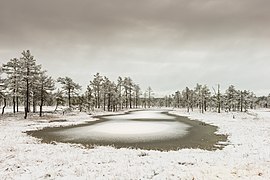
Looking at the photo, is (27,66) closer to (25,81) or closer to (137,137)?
(25,81)

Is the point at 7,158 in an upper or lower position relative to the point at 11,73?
lower

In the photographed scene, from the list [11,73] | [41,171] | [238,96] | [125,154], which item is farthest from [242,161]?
[238,96]

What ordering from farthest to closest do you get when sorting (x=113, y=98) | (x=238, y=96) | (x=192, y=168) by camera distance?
(x=238, y=96), (x=113, y=98), (x=192, y=168)

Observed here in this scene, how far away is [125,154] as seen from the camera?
1694cm

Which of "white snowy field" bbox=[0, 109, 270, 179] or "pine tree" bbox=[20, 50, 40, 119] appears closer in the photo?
"white snowy field" bbox=[0, 109, 270, 179]

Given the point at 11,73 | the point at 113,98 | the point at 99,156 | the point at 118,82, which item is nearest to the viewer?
the point at 99,156

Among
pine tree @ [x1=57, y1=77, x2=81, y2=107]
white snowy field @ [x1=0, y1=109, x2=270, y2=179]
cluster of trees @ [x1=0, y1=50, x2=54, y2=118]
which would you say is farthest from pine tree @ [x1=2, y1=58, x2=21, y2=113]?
white snowy field @ [x1=0, y1=109, x2=270, y2=179]

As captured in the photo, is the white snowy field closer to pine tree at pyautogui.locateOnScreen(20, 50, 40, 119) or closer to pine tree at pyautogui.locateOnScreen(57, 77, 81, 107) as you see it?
pine tree at pyautogui.locateOnScreen(20, 50, 40, 119)

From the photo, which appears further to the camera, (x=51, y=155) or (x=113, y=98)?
(x=113, y=98)

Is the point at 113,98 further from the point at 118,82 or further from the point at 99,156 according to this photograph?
the point at 99,156

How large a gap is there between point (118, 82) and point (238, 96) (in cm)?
6728

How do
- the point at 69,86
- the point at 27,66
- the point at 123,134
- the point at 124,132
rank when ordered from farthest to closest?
the point at 69,86 → the point at 27,66 → the point at 124,132 → the point at 123,134

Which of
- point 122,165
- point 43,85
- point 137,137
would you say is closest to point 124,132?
point 137,137

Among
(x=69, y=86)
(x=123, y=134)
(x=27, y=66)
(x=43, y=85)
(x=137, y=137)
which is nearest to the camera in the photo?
(x=137, y=137)
